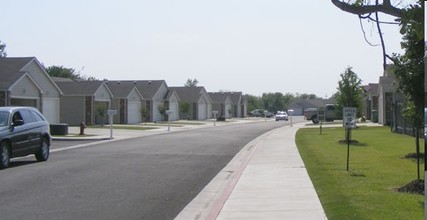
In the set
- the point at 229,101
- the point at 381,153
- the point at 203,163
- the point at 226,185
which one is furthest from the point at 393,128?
the point at 229,101

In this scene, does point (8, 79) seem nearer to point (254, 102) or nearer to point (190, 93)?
point (190, 93)

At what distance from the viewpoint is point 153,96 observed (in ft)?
243

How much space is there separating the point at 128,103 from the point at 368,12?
59.8m

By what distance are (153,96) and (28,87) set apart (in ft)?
106

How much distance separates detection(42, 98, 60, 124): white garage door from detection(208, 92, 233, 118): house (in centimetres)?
6069

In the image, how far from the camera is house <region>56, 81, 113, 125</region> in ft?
187

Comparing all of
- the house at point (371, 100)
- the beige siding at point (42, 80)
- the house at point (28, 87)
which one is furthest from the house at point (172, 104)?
the house at point (28, 87)

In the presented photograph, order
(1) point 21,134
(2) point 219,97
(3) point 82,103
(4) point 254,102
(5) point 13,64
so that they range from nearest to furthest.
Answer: (1) point 21,134 < (5) point 13,64 < (3) point 82,103 < (2) point 219,97 < (4) point 254,102

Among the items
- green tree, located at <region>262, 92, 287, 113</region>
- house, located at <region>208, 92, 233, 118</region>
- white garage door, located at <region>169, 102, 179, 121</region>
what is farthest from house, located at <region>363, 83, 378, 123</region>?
green tree, located at <region>262, 92, 287, 113</region>

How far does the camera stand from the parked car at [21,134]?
1752 cm

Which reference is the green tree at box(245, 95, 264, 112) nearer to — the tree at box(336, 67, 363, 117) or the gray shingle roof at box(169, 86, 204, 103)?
the gray shingle roof at box(169, 86, 204, 103)

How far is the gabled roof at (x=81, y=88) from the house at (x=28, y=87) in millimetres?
8337

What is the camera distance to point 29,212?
32.9ft

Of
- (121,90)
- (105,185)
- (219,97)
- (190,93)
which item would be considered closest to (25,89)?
(121,90)
